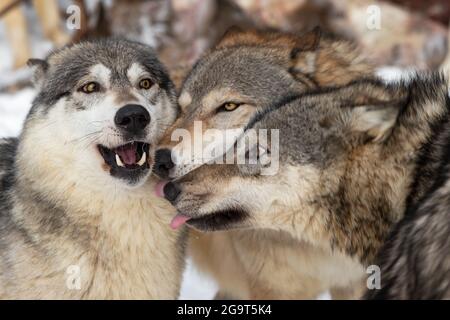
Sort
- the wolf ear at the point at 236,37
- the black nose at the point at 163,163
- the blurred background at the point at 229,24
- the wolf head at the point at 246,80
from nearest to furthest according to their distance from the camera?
1. the black nose at the point at 163,163
2. the wolf head at the point at 246,80
3. the wolf ear at the point at 236,37
4. the blurred background at the point at 229,24

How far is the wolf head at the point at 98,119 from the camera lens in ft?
13.5

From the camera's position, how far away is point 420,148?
3.76 m

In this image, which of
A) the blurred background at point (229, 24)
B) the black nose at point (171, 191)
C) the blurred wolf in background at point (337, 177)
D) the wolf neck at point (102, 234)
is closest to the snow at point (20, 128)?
the blurred background at point (229, 24)

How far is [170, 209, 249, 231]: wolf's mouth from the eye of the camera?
3945 mm

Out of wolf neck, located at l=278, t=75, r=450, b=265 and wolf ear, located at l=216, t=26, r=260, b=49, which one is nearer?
wolf neck, located at l=278, t=75, r=450, b=265

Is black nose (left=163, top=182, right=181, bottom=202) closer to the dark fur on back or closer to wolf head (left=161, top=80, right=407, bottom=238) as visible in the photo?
wolf head (left=161, top=80, right=407, bottom=238)

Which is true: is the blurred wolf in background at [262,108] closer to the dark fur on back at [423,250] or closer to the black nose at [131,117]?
the black nose at [131,117]

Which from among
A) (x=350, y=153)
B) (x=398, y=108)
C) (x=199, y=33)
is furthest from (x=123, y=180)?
(x=199, y=33)

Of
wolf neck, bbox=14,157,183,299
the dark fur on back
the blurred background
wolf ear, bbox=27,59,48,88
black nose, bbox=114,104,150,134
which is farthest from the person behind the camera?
the blurred background

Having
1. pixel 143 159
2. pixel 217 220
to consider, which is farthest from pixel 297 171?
pixel 143 159

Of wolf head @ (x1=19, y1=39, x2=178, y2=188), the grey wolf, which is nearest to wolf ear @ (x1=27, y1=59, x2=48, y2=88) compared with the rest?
wolf head @ (x1=19, y1=39, x2=178, y2=188)

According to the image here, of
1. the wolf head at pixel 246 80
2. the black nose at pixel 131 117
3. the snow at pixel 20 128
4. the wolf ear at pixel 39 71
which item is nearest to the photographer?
the black nose at pixel 131 117

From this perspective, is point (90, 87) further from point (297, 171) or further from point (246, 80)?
point (297, 171)

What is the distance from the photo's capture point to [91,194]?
4.30 metres
